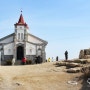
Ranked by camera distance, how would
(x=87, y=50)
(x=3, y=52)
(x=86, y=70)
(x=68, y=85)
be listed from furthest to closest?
(x=3, y=52), (x=87, y=50), (x=86, y=70), (x=68, y=85)

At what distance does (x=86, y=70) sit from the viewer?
2119 centimetres

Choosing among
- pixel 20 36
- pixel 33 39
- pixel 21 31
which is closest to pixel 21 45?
pixel 20 36

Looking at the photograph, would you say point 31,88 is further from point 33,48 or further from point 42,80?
point 33,48

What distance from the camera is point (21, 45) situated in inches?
2078

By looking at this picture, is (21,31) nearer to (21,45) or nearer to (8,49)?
(21,45)

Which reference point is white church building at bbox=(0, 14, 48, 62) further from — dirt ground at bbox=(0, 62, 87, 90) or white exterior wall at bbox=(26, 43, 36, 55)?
dirt ground at bbox=(0, 62, 87, 90)

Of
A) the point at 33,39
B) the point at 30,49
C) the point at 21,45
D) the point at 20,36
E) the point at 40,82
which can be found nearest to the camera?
the point at 40,82

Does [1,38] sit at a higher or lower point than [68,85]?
higher

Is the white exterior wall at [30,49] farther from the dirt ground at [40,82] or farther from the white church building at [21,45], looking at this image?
the dirt ground at [40,82]

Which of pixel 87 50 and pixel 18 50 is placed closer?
pixel 87 50

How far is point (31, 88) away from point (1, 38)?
115ft

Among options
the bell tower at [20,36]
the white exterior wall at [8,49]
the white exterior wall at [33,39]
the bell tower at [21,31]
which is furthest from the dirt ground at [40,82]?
the bell tower at [21,31]

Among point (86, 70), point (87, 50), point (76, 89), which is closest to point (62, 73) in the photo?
point (86, 70)

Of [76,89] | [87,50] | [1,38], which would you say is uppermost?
[1,38]
